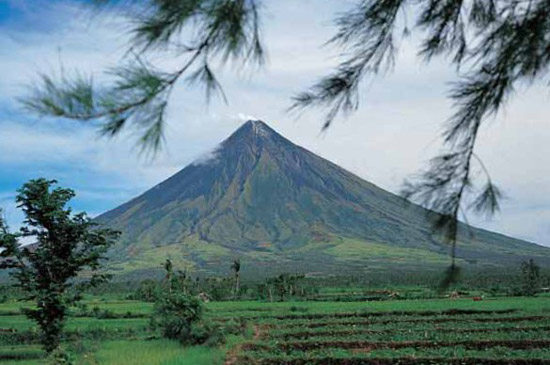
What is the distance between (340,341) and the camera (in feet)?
60.8

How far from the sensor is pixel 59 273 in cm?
1894

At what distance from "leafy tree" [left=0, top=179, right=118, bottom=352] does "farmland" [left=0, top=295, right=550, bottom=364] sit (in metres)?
1.10

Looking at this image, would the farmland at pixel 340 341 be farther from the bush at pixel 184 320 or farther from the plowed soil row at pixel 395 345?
the bush at pixel 184 320

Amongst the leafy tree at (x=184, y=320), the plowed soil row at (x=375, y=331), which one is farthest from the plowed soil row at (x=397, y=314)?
the leafy tree at (x=184, y=320)

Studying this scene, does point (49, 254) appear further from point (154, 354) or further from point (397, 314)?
point (397, 314)

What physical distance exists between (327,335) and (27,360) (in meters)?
9.46

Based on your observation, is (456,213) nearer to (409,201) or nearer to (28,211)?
(409,201)

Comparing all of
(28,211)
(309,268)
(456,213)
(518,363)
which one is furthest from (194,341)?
(309,268)

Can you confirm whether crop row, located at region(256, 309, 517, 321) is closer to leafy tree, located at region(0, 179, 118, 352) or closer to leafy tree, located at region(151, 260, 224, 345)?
leafy tree, located at region(151, 260, 224, 345)

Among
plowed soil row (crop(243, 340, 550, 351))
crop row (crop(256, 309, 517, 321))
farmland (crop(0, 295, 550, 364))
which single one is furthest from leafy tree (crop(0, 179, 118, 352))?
crop row (crop(256, 309, 517, 321))

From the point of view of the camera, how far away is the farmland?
15.5 metres

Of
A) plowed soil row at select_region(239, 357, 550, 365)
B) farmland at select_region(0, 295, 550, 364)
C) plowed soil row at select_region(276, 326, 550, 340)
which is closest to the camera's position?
plowed soil row at select_region(239, 357, 550, 365)

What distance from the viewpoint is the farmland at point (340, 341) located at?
15531 millimetres

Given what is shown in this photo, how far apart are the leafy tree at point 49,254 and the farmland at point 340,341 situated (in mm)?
1098
